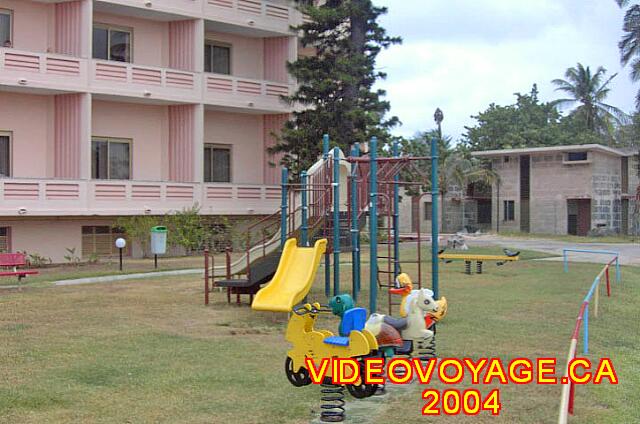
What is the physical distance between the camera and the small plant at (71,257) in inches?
1109

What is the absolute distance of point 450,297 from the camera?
18828 millimetres

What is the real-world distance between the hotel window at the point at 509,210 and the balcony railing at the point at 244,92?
2374 centimetres

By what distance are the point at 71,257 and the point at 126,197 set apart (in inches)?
107

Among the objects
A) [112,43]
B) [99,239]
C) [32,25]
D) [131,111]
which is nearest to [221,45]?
[112,43]

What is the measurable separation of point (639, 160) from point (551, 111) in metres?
21.7

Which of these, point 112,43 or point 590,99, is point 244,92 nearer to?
point 112,43

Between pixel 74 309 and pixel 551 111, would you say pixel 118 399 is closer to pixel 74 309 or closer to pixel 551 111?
pixel 74 309

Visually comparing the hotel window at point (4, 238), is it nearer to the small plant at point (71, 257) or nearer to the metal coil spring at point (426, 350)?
the small plant at point (71, 257)

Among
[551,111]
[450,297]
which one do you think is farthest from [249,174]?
[551,111]

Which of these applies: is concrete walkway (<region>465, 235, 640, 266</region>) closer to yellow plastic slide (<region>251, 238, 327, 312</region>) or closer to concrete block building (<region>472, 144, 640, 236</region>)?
concrete block building (<region>472, 144, 640, 236</region>)

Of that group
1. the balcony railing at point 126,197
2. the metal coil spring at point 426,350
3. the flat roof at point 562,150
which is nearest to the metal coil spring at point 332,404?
the metal coil spring at point 426,350

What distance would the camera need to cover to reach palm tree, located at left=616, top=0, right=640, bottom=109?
50.9m

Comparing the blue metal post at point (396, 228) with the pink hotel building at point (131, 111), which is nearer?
the blue metal post at point (396, 228)

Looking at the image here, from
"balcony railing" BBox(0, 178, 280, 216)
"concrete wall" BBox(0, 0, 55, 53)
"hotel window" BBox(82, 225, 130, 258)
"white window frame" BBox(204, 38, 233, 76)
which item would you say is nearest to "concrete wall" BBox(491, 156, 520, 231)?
"balcony railing" BBox(0, 178, 280, 216)
